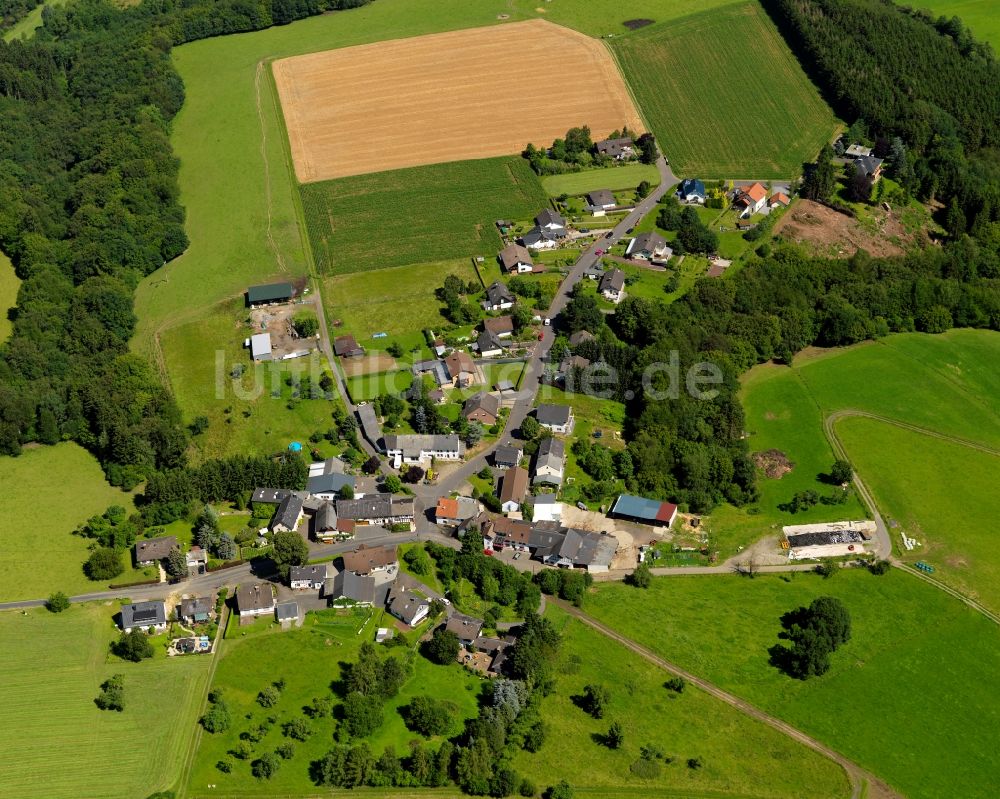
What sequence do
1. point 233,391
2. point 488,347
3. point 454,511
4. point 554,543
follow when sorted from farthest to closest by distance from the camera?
point 488,347 → point 233,391 → point 454,511 → point 554,543

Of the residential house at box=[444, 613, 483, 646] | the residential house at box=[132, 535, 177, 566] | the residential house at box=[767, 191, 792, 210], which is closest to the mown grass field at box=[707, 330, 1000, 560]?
the residential house at box=[444, 613, 483, 646]

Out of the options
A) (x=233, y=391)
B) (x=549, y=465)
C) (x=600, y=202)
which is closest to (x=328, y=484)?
(x=233, y=391)

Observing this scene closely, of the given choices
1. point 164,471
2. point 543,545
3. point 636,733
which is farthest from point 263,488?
point 636,733

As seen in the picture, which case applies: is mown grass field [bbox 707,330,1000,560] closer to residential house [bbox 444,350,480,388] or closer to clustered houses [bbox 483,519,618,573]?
clustered houses [bbox 483,519,618,573]

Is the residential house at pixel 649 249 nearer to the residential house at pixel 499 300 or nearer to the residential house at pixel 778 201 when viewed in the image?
the residential house at pixel 499 300

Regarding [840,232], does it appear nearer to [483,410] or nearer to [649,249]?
[649,249]

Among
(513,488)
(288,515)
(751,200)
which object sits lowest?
(288,515)

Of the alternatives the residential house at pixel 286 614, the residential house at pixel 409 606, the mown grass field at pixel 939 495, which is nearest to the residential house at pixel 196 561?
the residential house at pixel 286 614
